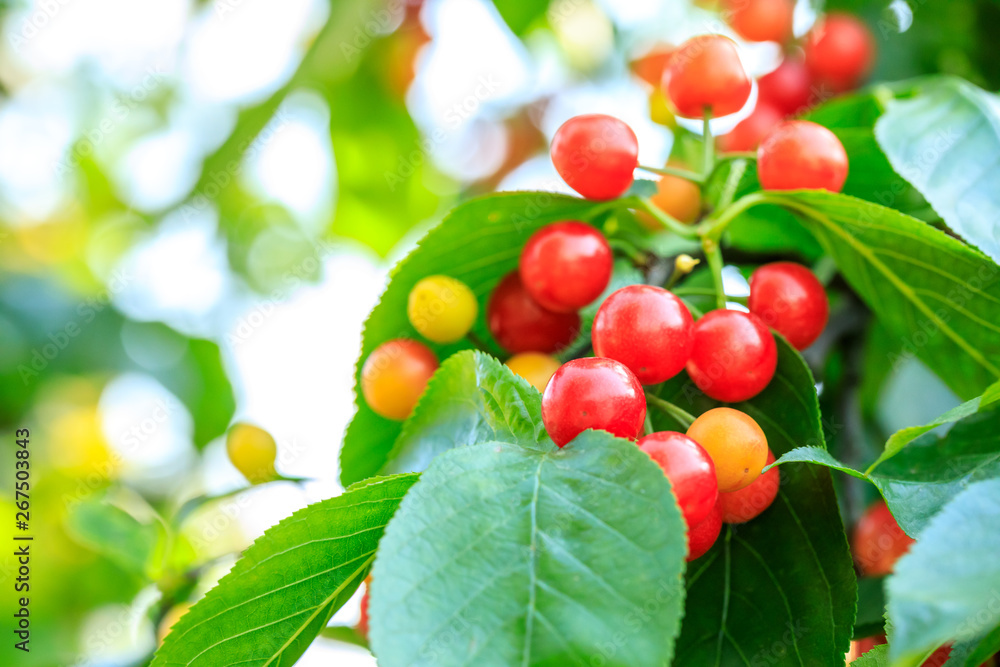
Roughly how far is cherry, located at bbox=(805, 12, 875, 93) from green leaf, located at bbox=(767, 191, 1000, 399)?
0.61 m

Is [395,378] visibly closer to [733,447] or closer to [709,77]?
[733,447]

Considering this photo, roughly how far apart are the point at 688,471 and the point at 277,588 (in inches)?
10.8

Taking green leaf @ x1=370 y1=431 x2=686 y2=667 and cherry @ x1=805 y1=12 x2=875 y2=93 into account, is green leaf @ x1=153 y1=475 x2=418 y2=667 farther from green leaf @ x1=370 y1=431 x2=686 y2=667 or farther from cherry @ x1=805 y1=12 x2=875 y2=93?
cherry @ x1=805 y1=12 x2=875 y2=93

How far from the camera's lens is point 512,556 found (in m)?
0.43

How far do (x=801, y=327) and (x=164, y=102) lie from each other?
6.14 ft

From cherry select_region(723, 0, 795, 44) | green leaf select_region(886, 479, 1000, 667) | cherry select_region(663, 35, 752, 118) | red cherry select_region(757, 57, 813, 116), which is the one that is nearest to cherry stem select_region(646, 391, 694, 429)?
green leaf select_region(886, 479, 1000, 667)

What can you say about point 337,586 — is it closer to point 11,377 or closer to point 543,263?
point 543,263

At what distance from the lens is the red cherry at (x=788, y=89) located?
1.23 meters

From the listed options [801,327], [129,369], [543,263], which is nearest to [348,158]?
[129,369]

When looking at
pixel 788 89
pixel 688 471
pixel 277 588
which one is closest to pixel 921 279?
pixel 688 471

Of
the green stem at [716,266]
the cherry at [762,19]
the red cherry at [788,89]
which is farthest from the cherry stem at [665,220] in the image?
the cherry at [762,19]

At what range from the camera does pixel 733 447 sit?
52cm

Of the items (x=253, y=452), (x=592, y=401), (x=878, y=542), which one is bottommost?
(x=878, y=542)

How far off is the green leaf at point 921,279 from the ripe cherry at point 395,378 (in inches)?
13.2
